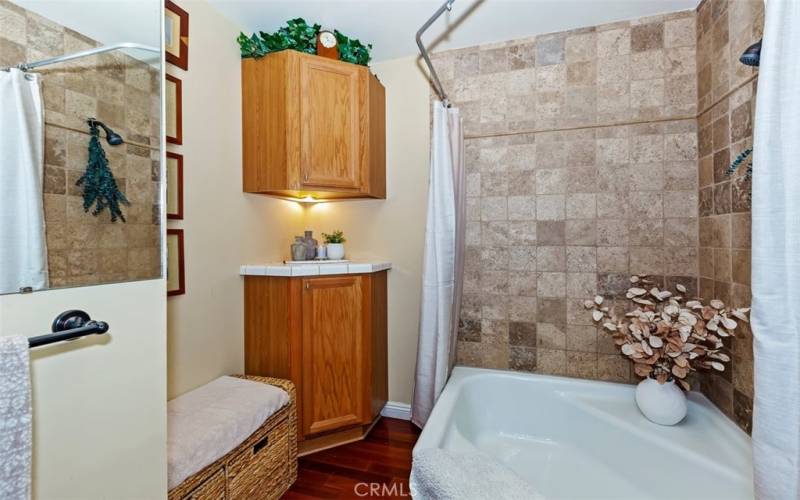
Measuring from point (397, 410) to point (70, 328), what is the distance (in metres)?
2.02

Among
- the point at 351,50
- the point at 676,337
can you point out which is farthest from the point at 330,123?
the point at 676,337

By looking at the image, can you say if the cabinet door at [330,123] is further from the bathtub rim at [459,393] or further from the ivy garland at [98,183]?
the bathtub rim at [459,393]

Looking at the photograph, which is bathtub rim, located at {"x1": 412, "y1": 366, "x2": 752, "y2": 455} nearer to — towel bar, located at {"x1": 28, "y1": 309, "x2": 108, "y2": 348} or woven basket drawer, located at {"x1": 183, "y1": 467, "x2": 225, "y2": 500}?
woven basket drawer, located at {"x1": 183, "y1": 467, "x2": 225, "y2": 500}

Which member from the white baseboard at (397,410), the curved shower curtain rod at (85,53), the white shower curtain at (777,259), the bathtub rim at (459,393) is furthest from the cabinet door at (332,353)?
the white shower curtain at (777,259)

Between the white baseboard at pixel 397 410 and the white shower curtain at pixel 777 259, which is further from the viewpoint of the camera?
the white baseboard at pixel 397 410

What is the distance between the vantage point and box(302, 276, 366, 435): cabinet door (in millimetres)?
1922

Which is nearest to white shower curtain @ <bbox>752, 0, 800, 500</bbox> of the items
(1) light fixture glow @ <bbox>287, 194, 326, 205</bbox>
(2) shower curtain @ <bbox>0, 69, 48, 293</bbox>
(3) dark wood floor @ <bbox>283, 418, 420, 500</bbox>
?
(3) dark wood floor @ <bbox>283, 418, 420, 500</bbox>

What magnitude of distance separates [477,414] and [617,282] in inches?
43.3

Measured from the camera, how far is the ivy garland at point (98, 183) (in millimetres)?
795

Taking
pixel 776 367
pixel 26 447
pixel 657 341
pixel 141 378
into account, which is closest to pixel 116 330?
pixel 141 378

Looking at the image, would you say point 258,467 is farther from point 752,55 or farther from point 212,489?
point 752,55

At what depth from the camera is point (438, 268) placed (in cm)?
178

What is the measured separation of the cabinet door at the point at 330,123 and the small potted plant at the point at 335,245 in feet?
1.36

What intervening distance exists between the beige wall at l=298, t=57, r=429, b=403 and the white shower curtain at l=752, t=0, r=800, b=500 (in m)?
1.67
